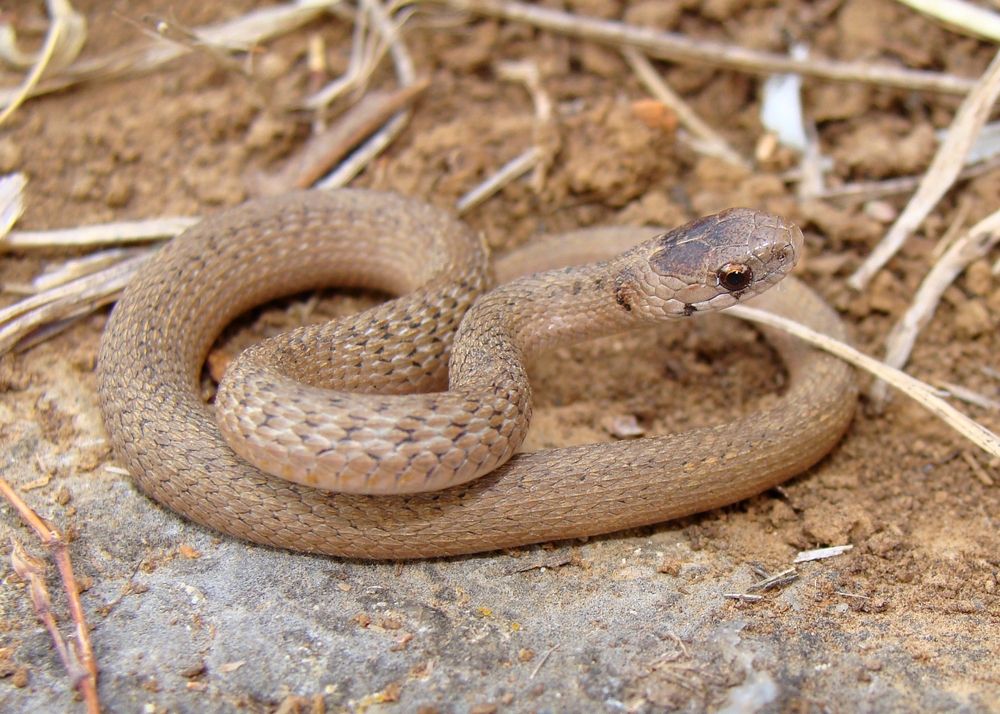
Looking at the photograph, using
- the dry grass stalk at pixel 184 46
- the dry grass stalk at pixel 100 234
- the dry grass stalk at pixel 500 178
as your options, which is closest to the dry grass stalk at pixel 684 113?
the dry grass stalk at pixel 500 178

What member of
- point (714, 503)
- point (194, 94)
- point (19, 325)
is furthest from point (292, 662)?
point (194, 94)

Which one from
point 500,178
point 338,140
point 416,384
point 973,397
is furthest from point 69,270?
point 973,397

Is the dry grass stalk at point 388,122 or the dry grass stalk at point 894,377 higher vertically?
the dry grass stalk at point 388,122

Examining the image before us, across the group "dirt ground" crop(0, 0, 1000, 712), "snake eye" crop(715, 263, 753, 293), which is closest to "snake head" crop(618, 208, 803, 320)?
"snake eye" crop(715, 263, 753, 293)

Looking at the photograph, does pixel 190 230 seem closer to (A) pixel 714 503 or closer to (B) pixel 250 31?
(B) pixel 250 31

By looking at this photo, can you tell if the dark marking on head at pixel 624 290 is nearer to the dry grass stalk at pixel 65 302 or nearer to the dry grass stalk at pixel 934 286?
the dry grass stalk at pixel 934 286

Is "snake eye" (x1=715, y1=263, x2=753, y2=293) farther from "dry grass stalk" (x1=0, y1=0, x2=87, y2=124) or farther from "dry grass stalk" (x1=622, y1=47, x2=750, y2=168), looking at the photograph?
"dry grass stalk" (x1=0, y1=0, x2=87, y2=124)

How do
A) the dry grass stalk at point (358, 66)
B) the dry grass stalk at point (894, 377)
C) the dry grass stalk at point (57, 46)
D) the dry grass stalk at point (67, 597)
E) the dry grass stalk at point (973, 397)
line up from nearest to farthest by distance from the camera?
the dry grass stalk at point (67, 597) < the dry grass stalk at point (894, 377) < the dry grass stalk at point (973, 397) < the dry grass stalk at point (57, 46) < the dry grass stalk at point (358, 66)

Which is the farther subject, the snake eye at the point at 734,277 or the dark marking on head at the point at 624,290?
the dark marking on head at the point at 624,290
